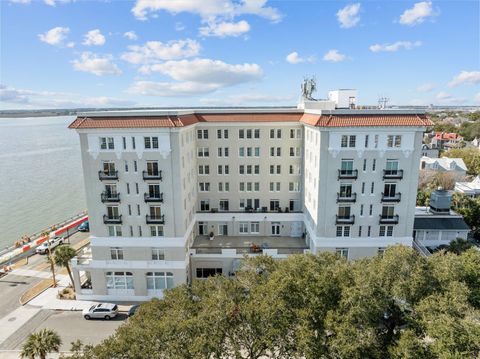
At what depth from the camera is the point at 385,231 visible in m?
32.3

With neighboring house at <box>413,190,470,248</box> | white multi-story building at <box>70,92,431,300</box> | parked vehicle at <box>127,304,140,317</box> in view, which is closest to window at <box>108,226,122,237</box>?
white multi-story building at <box>70,92,431,300</box>

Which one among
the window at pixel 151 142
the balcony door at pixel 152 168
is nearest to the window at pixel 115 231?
the balcony door at pixel 152 168

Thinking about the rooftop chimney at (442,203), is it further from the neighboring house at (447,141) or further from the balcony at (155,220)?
the neighboring house at (447,141)

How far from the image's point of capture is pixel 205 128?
38188mm

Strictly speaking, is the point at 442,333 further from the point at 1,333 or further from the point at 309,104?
the point at 1,333

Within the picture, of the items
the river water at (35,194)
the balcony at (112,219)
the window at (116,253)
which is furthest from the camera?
the river water at (35,194)

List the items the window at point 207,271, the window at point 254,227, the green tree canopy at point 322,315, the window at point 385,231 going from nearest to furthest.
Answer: the green tree canopy at point 322,315
the window at point 385,231
the window at point 207,271
the window at point 254,227

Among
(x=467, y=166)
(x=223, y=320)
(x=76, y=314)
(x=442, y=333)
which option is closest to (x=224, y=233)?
(x=76, y=314)

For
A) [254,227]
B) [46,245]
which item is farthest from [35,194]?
[254,227]

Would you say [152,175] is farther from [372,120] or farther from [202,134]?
[372,120]

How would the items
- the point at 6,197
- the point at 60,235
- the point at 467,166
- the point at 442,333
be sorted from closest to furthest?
the point at 442,333 < the point at 60,235 < the point at 6,197 < the point at 467,166

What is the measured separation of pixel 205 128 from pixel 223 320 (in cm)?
2532

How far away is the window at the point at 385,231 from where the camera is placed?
106 feet

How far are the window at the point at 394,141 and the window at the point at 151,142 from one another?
73.7 ft
